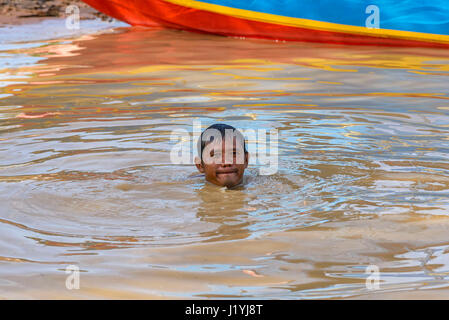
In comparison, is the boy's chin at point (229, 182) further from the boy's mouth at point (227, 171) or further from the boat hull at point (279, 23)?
the boat hull at point (279, 23)

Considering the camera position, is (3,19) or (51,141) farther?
(3,19)

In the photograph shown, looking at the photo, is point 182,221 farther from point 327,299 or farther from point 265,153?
point 265,153

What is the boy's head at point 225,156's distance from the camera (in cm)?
400

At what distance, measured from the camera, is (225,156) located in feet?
13.1

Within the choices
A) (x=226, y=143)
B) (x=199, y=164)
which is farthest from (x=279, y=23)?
(x=226, y=143)

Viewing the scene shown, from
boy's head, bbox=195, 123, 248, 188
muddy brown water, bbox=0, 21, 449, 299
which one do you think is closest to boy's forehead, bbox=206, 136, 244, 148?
boy's head, bbox=195, 123, 248, 188

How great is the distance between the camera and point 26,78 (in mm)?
7492

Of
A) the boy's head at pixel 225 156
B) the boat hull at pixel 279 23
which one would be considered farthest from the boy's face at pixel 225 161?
the boat hull at pixel 279 23

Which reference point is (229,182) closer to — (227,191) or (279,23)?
(227,191)

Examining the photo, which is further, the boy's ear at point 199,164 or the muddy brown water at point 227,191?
Answer: the boy's ear at point 199,164

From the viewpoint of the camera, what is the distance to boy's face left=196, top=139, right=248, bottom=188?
4.00 m

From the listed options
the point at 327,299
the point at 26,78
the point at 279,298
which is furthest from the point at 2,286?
the point at 26,78

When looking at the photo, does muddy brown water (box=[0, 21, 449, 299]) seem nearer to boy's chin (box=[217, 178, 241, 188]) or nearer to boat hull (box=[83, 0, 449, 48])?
boy's chin (box=[217, 178, 241, 188])

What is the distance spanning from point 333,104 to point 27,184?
290 centimetres
